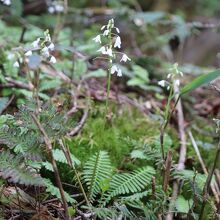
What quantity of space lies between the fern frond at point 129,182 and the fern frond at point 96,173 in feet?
0.17

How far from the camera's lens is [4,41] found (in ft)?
10.1

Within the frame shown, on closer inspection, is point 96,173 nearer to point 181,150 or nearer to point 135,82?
point 181,150

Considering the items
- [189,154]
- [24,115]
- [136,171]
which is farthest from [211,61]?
[24,115]

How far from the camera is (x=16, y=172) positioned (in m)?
1.47

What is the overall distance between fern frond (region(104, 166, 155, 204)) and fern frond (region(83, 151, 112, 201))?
0.05m

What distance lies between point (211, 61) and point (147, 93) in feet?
13.2

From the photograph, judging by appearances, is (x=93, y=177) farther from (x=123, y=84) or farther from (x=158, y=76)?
(x=158, y=76)

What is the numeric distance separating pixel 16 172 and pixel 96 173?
1.80 ft

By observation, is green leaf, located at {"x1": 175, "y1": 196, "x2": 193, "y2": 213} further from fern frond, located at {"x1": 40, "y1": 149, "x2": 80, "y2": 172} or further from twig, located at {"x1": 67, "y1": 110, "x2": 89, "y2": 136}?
twig, located at {"x1": 67, "y1": 110, "x2": 89, "y2": 136}

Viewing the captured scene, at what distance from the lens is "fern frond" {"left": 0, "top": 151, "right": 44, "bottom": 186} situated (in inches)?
56.2

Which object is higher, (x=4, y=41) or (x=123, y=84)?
(x=4, y=41)

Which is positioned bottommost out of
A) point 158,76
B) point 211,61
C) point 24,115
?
point 211,61

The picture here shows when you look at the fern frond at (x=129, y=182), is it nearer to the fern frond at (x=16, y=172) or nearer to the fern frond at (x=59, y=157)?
the fern frond at (x=59, y=157)

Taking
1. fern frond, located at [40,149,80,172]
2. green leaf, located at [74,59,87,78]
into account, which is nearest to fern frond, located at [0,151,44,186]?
fern frond, located at [40,149,80,172]
